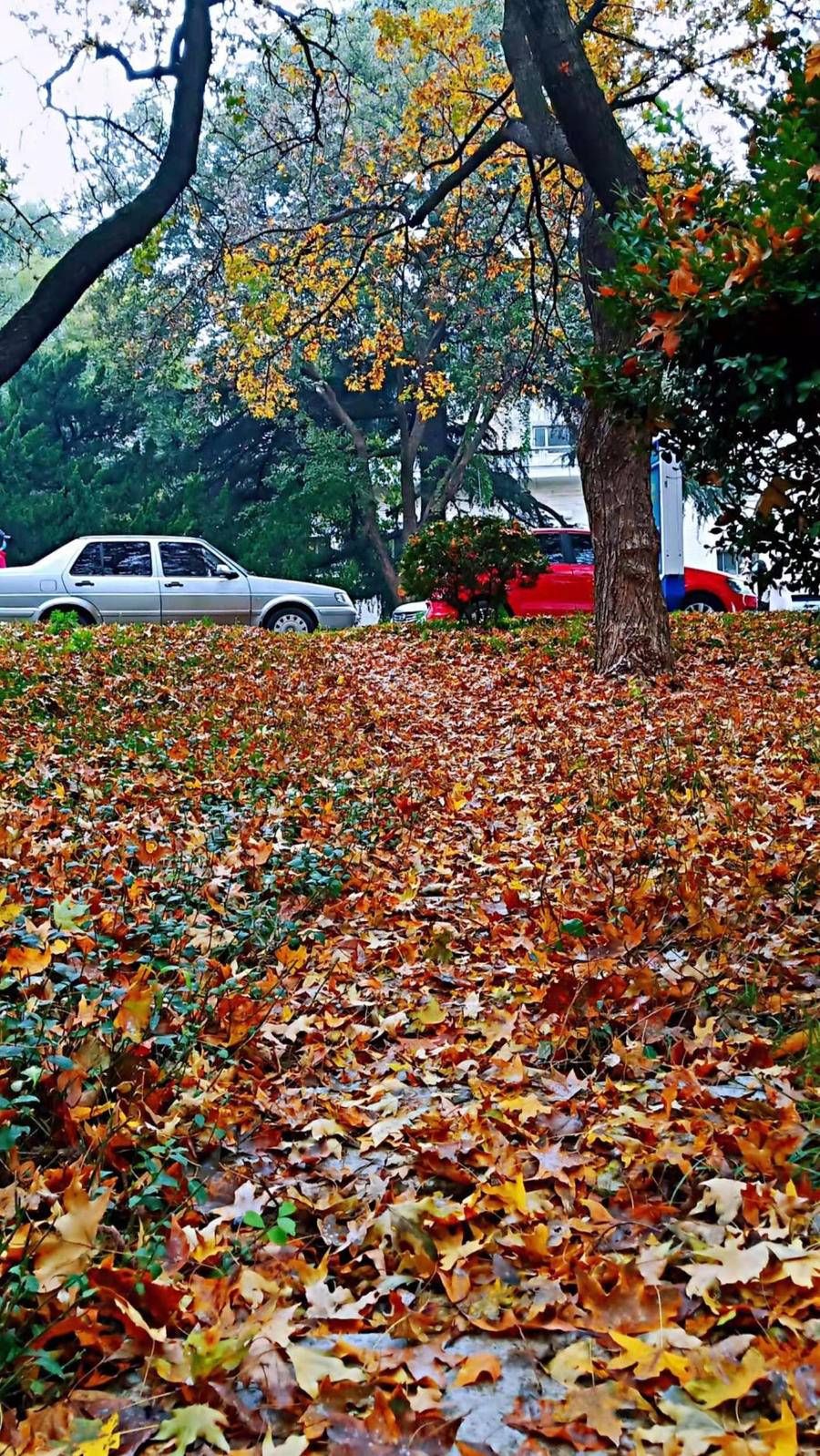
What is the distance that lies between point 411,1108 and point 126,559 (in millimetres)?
14157

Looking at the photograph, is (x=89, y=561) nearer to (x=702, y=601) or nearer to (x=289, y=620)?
(x=289, y=620)

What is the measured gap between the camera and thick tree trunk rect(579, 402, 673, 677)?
10398mm

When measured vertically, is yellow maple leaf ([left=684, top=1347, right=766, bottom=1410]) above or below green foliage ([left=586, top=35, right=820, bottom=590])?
below

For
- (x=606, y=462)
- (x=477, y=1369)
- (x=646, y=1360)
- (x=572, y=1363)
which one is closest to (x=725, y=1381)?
(x=646, y=1360)

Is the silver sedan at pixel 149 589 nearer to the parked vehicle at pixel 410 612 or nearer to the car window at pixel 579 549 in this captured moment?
the parked vehicle at pixel 410 612

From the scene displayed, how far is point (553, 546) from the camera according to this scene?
16766 mm

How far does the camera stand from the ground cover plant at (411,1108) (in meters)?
2.20

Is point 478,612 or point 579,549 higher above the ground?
point 579,549

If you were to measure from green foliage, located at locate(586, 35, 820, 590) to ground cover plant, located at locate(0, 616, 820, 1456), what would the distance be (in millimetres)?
1653

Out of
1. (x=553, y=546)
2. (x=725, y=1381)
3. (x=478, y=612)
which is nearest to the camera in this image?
(x=725, y=1381)

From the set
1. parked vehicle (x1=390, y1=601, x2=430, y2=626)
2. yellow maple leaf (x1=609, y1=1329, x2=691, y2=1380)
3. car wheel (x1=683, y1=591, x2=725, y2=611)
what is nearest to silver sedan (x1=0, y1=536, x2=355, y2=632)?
parked vehicle (x1=390, y1=601, x2=430, y2=626)

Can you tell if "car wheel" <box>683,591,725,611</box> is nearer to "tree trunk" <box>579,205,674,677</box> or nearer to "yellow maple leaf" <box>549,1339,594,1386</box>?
"tree trunk" <box>579,205,674,677</box>

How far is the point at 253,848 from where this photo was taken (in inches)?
223

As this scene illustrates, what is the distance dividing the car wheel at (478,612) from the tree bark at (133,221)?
6.03 meters
